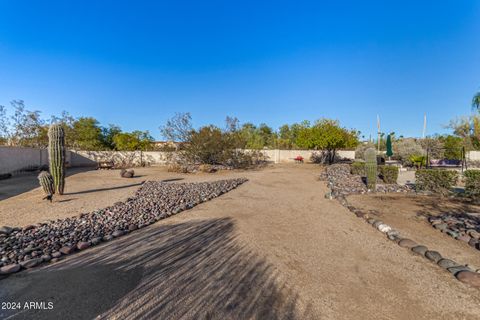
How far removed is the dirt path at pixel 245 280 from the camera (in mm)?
2207

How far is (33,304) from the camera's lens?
2281mm

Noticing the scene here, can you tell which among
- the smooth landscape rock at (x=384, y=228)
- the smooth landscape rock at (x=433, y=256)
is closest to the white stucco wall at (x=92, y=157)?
the smooth landscape rock at (x=384, y=228)

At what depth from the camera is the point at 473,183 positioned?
23.2 feet

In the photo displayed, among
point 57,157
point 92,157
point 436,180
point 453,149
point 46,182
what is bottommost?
point 436,180

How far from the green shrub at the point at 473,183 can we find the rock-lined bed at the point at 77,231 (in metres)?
8.19

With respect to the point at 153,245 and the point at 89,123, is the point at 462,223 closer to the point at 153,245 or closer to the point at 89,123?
the point at 153,245

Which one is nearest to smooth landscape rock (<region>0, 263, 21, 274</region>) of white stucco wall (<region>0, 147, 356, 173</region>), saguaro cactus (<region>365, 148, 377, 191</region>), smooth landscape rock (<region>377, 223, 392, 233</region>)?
smooth landscape rock (<region>377, 223, 392, 233</region>)

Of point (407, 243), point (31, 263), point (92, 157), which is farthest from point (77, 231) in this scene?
point (92, 157)

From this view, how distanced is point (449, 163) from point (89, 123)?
1637 inches

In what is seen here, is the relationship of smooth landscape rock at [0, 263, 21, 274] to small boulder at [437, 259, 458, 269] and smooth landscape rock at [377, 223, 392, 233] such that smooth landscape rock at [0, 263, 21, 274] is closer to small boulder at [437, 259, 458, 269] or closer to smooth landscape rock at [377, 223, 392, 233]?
small boulder at [437, 259, 458, 269]

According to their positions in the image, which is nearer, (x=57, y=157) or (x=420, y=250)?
(x=420, y=250)

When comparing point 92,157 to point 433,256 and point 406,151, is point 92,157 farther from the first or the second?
point 406,151

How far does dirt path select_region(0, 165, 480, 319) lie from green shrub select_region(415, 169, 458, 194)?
5565 mm

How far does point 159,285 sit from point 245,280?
0.97 meters
